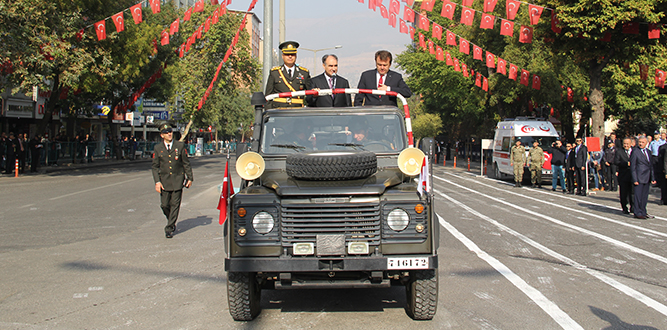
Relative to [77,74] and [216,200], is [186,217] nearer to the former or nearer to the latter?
[216,200]

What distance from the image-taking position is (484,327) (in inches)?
194

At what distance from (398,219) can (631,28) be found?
62.0ft

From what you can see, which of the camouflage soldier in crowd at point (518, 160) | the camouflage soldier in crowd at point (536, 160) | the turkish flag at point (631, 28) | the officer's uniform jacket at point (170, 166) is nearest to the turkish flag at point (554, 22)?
the turkish flag at point (631, 28)

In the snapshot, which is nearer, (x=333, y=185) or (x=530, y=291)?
(x=333, y=185)

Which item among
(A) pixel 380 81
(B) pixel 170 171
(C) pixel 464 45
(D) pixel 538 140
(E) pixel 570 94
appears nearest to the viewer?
(A) pixel 380 81

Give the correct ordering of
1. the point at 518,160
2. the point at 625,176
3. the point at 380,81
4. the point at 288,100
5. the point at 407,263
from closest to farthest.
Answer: the point at 407,263 → the point at 288,100 → the point at 380,81 → the point at 625,176 → the point at 518,160

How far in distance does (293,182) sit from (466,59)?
33.1 m

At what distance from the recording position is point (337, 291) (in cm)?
631

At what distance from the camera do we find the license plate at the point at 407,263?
4633mm

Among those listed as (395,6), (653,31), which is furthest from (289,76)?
(653,31)

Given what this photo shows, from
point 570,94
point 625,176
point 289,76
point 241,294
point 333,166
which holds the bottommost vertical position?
point 241,294

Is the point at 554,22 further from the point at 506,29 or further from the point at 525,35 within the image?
the point at 506,29

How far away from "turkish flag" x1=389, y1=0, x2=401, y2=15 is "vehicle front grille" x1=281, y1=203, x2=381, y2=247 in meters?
15.6

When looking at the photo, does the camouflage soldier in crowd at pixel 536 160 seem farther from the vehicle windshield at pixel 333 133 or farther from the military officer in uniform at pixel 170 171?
the vehicle windshield at pixel 333 133
